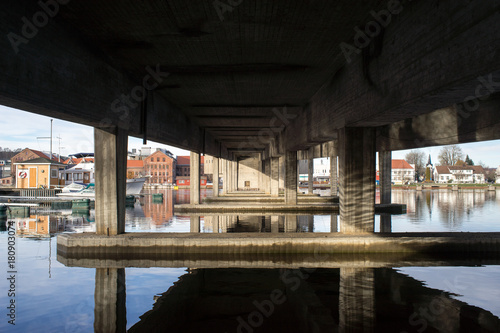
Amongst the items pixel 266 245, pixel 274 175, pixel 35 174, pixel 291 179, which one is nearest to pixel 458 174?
pixel 274 175

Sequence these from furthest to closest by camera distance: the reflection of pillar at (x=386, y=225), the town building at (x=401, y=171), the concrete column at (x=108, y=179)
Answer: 1. the town building at (x=401, y=171)
2. the reflection of pillar at (x=386, y=225)
3. the concrete column at (x=108, y=179)

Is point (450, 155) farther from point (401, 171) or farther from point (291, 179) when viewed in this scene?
point (291, 179)

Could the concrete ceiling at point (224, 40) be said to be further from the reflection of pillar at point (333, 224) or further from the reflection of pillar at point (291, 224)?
the reflection of pillar at point (333, 224)

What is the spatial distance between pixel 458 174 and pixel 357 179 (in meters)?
122

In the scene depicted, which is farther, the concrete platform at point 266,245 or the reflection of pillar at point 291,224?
the reflection of pillar at point 291,224

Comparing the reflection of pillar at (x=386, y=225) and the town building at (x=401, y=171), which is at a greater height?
the town building at (x=401, y=171)

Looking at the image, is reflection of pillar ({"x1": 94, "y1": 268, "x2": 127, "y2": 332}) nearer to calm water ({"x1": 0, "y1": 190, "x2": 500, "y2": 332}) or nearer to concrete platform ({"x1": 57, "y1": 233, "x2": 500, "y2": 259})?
calm water ({"x1": 0, "y1": 190, "x2": 500, "y2": 332})

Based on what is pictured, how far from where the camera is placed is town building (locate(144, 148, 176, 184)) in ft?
358

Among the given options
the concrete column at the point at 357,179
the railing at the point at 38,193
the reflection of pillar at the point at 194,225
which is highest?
the concrete column at the point at 357,179

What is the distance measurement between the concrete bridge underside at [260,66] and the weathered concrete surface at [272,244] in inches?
33.3

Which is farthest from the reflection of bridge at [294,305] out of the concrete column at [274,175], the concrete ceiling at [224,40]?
the concrete column at [274,175]

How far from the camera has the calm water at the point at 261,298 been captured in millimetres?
7719

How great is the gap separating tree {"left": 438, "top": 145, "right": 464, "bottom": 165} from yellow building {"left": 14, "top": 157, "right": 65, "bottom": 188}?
114 meters

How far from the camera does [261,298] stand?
9406mm
